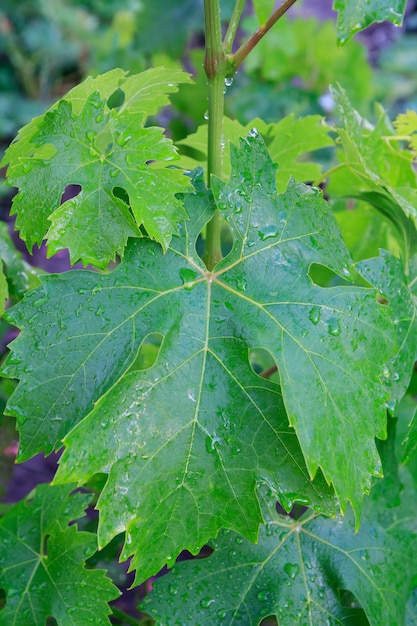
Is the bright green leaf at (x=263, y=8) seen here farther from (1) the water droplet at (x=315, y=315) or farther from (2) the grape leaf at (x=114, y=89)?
(1) the water droplet at (x=315, y=315)

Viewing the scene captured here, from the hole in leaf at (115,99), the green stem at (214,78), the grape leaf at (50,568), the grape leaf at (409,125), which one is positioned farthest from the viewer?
the hole in leaf at (115,99)

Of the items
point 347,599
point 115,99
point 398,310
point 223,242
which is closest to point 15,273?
point 398,310

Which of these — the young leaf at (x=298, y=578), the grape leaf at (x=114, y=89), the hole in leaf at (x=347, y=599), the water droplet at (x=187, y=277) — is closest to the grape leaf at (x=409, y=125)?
the grape leaf at (x=114, y=89)

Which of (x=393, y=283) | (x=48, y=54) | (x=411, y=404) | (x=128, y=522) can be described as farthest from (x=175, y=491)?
(x=48, y=54)

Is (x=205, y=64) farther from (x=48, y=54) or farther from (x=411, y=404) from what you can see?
(x=48, y=54)

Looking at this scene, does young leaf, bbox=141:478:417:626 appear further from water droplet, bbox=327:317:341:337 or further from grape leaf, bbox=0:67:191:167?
grape leaf, bbox=0:67:191:167
